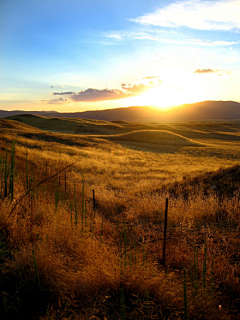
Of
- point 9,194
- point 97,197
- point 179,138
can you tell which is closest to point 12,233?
point 9,194

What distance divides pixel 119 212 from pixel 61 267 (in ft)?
14.2

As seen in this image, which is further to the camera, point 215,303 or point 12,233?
point 12,233

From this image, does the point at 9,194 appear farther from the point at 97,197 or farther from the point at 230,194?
the point at 230,194

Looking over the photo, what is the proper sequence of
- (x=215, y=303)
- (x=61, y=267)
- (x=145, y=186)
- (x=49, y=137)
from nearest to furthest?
(x=215, y=303) < (x=61, y=267) < (x=145, y=186) < (x=49, y=137)

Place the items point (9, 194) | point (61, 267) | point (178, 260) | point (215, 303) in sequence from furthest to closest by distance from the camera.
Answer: point (9, 194), point (178, 260), point (61, 267), point (215, 303)

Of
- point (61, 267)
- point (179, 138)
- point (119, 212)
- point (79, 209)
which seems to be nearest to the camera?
point (61, 267)

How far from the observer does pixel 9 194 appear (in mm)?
5852

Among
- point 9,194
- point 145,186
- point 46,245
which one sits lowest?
point 145,186

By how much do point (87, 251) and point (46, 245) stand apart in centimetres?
69

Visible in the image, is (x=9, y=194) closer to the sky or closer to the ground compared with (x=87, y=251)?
closer to the sky

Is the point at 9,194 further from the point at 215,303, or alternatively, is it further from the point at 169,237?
the point at 215,303

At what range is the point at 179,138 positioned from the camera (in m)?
51.2

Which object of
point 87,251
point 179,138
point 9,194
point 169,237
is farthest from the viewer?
point 179,138

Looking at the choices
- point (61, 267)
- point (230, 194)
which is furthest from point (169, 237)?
point (230, 194)
